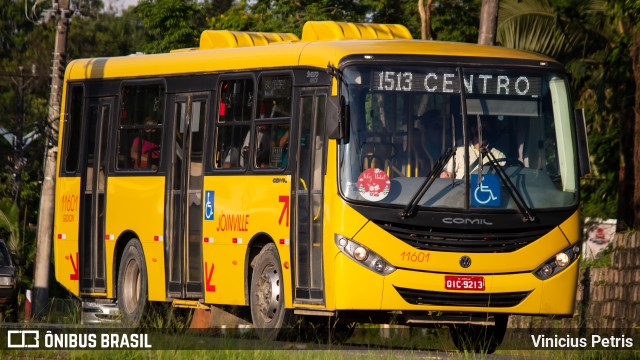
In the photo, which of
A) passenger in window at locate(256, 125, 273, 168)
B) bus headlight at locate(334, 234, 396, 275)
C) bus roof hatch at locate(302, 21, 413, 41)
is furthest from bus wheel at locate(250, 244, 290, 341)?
bus roof hatch at locate(302, 21, 413, 41)

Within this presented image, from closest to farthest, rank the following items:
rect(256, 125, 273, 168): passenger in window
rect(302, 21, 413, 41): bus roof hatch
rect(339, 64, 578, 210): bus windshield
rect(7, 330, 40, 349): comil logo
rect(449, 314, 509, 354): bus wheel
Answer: rect(7, 330, 40, 349): comil logo, rect(339, 64, 578, 210): bus windshield, rect(449, 314, 509, 354): bus wheel, rect(256, 125, 273, 168): passenger in window, rect(302, 21, 413, 41): bus roof hatch

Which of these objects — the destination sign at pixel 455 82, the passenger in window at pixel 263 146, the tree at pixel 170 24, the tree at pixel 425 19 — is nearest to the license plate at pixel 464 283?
the destination sign at pixel 455 82

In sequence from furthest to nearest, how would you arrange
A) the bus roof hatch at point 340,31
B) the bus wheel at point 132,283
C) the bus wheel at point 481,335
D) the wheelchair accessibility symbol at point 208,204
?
the bus wheel at point 132,283 → the bus roof hatch at point 340,31 → the wheelchair accessibility symbol at point 208,204 → the bus wheel at point 481,335

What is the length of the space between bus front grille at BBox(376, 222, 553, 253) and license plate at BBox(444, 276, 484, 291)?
0.26 meters

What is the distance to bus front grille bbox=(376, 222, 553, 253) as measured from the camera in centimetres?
1542

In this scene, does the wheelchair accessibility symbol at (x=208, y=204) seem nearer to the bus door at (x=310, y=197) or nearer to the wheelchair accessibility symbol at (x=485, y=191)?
the bus door at (x=310, y=197)

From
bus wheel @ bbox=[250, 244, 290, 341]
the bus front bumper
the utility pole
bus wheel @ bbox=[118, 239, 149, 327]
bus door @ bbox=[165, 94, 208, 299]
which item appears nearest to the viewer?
the bus front bumper

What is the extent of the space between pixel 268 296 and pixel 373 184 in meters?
2.29

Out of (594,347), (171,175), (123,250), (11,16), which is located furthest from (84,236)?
(11,16)

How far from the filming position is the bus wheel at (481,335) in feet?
54.4

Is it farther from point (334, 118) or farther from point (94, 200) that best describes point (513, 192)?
point (94, 200)

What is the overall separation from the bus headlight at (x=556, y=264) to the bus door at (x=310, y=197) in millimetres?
2116

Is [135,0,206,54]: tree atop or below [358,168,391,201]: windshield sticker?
atop

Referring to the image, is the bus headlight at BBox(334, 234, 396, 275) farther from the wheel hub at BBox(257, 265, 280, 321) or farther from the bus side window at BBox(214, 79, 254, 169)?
the bus side window at BBox(214, 79, 254, 169)
